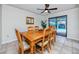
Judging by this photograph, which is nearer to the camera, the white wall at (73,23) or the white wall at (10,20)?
the white wall at (10,20)

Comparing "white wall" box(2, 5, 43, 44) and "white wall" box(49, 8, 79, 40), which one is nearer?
"white wall" box(2, 5, 43, 44)

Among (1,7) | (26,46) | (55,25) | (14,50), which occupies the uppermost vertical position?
(1,7)

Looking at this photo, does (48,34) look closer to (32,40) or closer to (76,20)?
(32,40)

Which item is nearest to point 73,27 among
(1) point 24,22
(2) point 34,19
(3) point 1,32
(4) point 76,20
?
(4) point 76,20

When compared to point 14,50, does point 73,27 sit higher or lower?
higher

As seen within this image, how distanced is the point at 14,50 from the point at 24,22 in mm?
731

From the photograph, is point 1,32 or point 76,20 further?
point 76,20

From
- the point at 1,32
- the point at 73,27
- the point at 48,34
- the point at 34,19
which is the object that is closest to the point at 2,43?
the point at 1,32

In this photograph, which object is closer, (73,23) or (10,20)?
(10,20)

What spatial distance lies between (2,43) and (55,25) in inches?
57.1

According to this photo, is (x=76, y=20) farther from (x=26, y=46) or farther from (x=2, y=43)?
(x=2, y=43)
